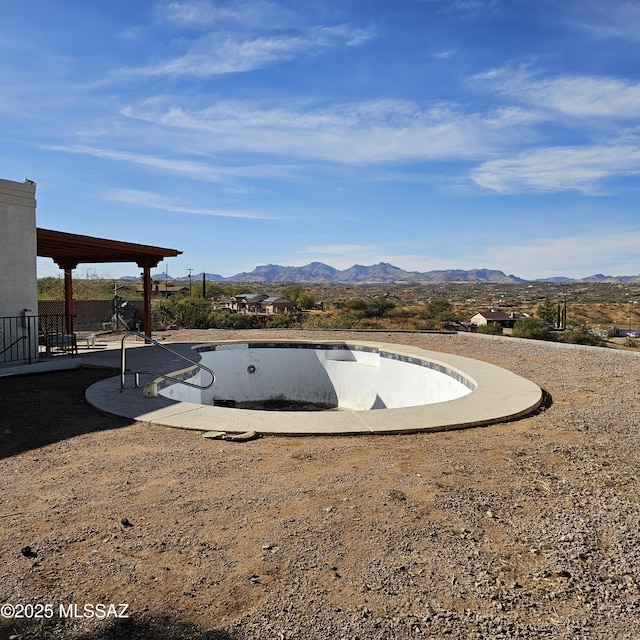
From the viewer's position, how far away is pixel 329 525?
357cm

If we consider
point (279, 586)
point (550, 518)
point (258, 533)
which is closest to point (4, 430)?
point (258, 533)

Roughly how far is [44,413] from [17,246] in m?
4.93

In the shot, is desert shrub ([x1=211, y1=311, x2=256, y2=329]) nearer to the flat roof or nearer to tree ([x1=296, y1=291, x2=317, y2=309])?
the flat roof

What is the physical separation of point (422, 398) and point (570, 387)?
3477 mm

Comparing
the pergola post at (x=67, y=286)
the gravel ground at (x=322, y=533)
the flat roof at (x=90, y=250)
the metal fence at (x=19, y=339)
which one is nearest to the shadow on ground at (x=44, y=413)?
the gravel ground at (x=322, y=533)

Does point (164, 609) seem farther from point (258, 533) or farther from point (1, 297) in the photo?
point (1, 297)

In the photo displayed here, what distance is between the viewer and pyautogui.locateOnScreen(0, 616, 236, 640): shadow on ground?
95.4 inches

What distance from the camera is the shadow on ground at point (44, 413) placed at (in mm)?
5684

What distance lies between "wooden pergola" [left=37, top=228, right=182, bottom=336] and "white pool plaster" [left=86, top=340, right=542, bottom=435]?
349 cm

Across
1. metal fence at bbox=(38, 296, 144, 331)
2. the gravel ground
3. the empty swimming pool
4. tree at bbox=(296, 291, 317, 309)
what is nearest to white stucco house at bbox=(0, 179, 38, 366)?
the empty swimming pool

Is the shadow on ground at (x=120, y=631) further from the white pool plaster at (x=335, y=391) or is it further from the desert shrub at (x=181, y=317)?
the desert shrub at (x=181, y=317)

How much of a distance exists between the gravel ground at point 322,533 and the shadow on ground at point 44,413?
68 millimetres

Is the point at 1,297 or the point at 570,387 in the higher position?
the point at 1,297

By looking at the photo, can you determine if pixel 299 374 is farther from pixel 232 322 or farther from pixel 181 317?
pixel 181 317
